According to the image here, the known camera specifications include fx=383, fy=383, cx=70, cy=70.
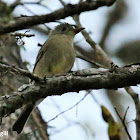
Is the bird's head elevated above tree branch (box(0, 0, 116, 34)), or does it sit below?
above

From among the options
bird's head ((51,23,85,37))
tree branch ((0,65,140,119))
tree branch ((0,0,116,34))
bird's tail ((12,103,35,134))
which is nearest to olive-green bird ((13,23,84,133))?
bird's tail ((12,103,35,134))

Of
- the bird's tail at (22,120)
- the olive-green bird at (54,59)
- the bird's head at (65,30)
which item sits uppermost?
the bird's head at (65,30)

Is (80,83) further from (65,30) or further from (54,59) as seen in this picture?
(65,30)

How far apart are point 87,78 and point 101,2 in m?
0.71

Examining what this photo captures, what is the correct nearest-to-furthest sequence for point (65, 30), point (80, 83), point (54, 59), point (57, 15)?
point (57, 15) < point (80, 83) < point (54, 59) < point (65, 30)

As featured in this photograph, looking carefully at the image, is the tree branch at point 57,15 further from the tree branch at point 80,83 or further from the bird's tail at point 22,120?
the bird's tail at point 22,120

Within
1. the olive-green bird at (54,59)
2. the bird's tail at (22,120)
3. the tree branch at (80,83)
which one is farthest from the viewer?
the olive-green bird at (54,59)

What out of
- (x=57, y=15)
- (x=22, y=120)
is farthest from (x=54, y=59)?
(x=57, y=15)

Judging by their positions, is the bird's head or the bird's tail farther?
the bird's head

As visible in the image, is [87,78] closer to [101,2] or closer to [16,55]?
[101,2]

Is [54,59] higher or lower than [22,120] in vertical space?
higher

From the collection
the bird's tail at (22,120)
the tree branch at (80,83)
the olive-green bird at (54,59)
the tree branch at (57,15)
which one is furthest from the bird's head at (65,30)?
the tree branch at (57,15)

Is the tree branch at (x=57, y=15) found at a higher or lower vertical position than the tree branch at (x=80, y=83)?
higher

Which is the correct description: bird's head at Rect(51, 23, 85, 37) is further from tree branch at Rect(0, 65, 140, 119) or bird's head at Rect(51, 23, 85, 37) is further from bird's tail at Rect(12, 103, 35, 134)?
tree branch at Rect(0, 65, 140, 119)
